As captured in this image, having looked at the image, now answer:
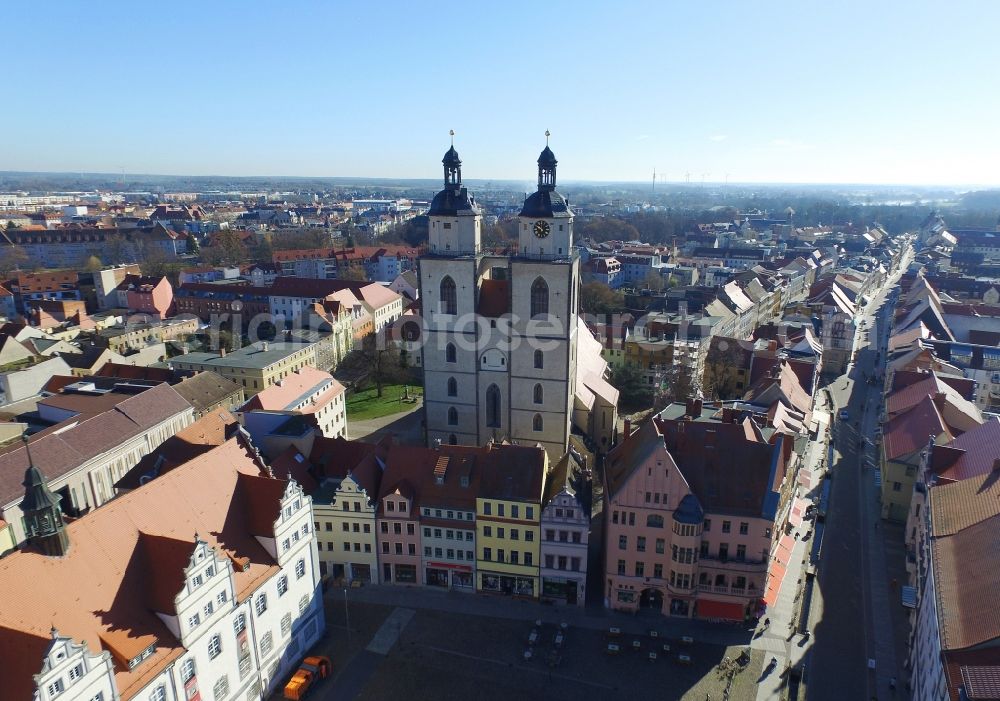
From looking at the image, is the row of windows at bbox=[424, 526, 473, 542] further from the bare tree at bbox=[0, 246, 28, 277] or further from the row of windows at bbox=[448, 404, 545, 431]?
the bare tree at bbox=[0, 246, 28, 277]

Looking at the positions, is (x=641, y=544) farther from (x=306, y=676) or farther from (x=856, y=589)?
(x=306, y=676)

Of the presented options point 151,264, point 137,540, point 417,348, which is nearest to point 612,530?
point 137,540

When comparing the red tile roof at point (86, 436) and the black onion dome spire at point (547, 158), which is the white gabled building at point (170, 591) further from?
the black onion dome spire at point (547, 158)

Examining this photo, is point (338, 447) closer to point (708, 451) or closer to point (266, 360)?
point (708, 451)

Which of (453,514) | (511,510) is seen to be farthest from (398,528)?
(511,510)

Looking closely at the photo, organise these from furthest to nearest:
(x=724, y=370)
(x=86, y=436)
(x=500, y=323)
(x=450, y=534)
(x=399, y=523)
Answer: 1. (x=724, y=370)
2. (x=500, y=323)
3. (x=86, y=436)
4. (x=399, y=523)
5. (x=450, y=534)

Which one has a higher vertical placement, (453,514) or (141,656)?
(141,656)
